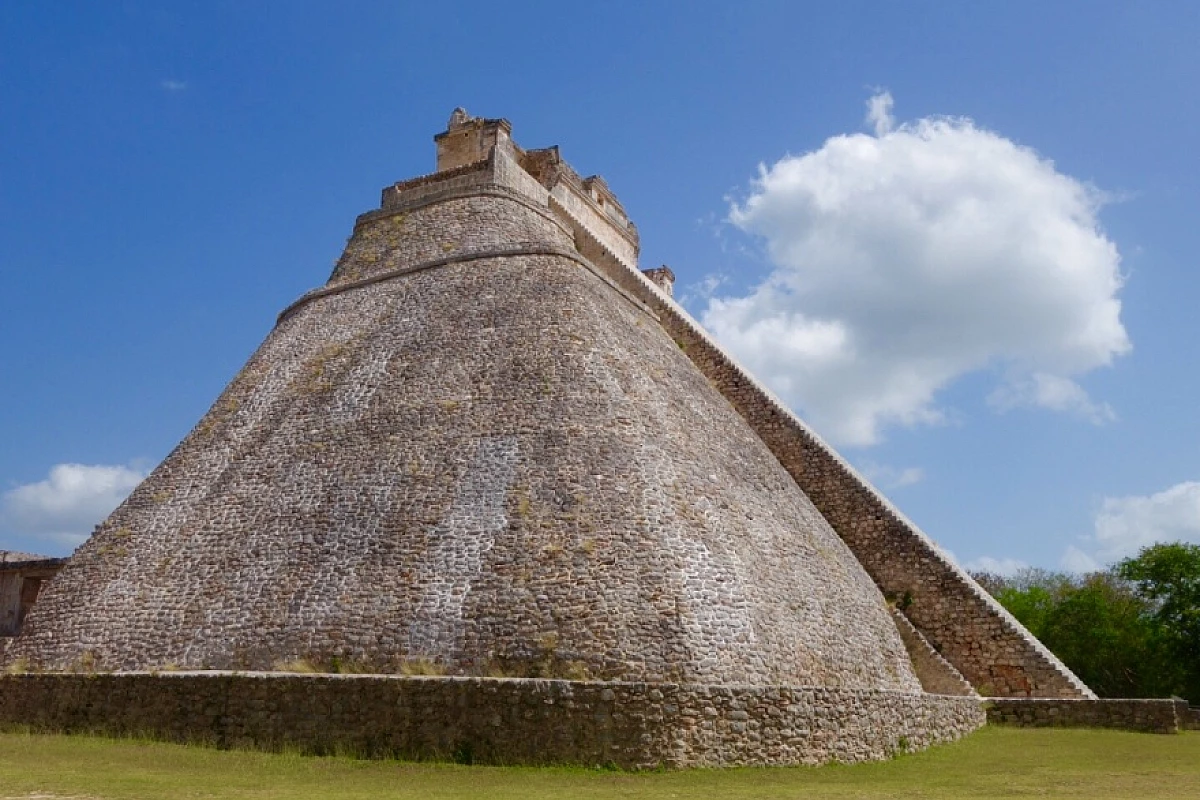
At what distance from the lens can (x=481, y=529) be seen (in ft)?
40.0

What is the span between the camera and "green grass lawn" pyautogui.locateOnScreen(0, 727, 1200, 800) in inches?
324

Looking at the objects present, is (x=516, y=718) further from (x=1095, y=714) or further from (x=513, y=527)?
(x=1095, y=714)

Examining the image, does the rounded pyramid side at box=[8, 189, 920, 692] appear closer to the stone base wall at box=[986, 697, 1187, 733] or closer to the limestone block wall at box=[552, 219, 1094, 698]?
the limestone block wall at box=[552, 219, 1094, 698]

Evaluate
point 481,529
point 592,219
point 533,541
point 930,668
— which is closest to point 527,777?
point 533,541

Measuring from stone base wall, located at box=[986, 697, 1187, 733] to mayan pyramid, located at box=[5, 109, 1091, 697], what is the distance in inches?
29.6

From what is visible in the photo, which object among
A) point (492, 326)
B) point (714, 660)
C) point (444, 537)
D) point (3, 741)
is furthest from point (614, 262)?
point (3, 741)

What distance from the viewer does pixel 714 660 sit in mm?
10727

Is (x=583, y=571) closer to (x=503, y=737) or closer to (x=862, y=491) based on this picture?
(x=503, y=737)

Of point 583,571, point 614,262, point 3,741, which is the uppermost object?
point 614,262

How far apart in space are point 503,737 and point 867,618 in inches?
251

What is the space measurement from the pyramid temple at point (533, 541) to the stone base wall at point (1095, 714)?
669 mm

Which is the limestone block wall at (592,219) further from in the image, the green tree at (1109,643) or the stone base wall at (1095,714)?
the green tree at (1109,643)

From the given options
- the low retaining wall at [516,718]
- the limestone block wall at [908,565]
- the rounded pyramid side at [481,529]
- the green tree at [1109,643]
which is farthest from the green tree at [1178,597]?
the low retaining wall at [516,718]

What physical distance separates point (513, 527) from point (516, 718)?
2719mm
